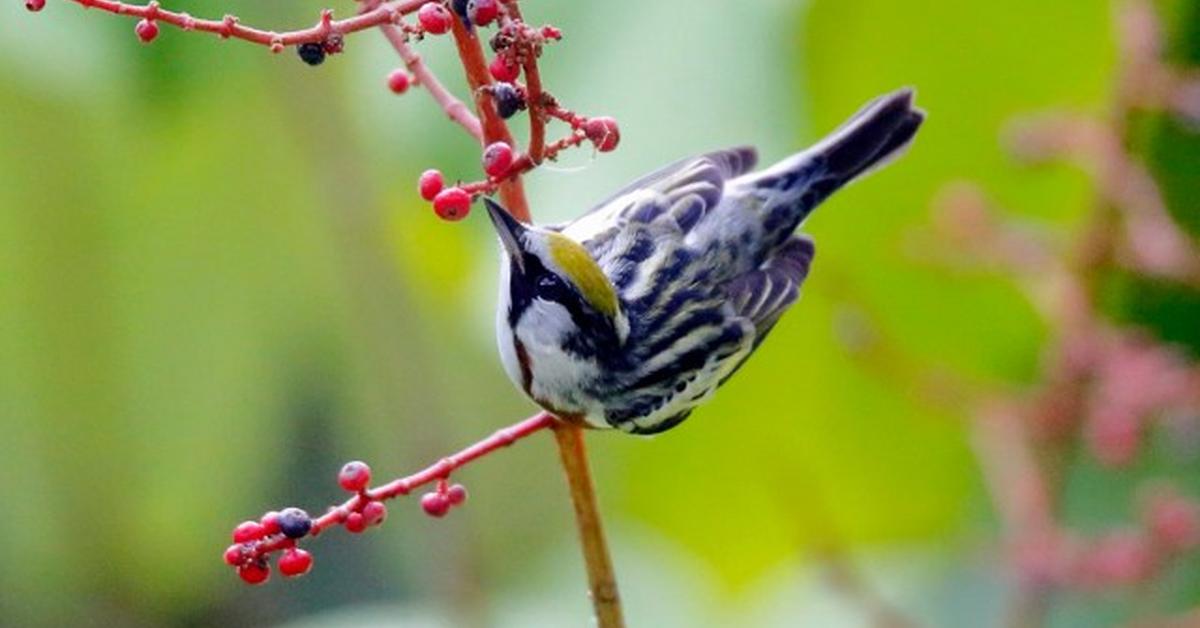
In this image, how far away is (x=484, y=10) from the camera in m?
1.38

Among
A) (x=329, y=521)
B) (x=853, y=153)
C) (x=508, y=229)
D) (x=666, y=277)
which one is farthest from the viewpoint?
(x=853, y=153)

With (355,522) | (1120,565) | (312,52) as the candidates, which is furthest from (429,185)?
(1120,565)

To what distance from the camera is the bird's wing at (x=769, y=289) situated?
2.21 metres

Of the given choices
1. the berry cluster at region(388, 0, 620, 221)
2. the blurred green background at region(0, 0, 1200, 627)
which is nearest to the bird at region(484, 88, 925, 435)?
the berry cluster at region(388, 0, 620, 221)

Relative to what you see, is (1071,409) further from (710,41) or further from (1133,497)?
(710,41)

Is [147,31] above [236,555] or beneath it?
above

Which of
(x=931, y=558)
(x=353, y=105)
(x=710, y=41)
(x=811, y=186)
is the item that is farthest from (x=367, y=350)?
(x=811, y=186)

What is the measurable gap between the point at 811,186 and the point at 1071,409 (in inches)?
19.7

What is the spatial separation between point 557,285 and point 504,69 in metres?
0.47

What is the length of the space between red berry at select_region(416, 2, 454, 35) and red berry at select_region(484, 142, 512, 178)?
10cm

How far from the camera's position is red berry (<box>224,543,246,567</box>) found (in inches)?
60.7

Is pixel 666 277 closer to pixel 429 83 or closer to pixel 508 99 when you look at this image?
pixel 429 83

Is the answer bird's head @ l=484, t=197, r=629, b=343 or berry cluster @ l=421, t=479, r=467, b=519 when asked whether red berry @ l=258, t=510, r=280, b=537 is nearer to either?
berry cluster @ l=421, t=479, r=467, b=519

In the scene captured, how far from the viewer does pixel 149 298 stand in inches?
186
